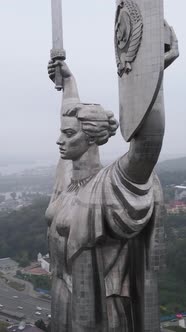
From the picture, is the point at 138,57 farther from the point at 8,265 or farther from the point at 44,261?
the point at 8,265

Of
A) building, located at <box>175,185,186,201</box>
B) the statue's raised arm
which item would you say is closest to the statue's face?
the statue's raised arm

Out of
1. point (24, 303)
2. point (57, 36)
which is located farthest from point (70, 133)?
point (24, 303)

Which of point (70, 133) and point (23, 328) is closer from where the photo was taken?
point (70, 133)

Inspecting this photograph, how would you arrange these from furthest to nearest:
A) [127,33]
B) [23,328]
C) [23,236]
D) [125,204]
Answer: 1. [23,236]
2. [23,328]
3. [125,204]
4. [127,33]

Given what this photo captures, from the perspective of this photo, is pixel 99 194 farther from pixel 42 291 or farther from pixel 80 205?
pixel 42 291

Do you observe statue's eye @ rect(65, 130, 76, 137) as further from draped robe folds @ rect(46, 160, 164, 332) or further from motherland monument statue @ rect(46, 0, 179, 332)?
draped robe folds @ rect(46, 160, 164, 332)

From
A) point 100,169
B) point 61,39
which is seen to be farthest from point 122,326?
point 61,39
